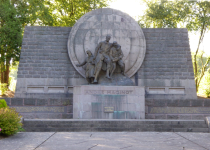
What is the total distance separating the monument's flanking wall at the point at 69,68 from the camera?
58.1ft

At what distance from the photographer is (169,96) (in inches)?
706

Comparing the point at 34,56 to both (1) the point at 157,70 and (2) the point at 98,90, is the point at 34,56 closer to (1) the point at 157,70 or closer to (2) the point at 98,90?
(2) the point at 98,90

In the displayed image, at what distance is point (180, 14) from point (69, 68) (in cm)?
1759

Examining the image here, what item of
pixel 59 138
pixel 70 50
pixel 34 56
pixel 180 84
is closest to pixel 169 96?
pixel 180 84

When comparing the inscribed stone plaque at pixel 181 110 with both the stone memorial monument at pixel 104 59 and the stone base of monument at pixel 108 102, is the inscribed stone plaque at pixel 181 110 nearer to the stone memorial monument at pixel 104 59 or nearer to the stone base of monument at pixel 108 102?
the stone base of monument at pixel 108 102

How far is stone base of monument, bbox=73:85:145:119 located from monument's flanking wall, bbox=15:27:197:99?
3383 mm

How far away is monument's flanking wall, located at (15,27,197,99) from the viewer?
1772 cm

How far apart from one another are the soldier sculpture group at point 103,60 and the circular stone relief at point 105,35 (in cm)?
167

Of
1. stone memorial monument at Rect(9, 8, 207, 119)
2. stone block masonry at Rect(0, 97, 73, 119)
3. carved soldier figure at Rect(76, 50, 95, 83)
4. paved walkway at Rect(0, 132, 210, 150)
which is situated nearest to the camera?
paved walkway at Rect(0, 132, 210, 150)

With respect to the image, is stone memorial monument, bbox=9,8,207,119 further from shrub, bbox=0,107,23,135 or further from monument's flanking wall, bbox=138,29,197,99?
shrub, bbox=0,107,23,135

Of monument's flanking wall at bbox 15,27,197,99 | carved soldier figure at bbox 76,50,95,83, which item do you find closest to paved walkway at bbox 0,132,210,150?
carved soldier figure at bbox 76,50,95,83

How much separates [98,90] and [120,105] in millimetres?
1430

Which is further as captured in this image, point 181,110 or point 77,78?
point 77,78

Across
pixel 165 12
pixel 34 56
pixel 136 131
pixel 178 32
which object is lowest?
pixel 136 131
